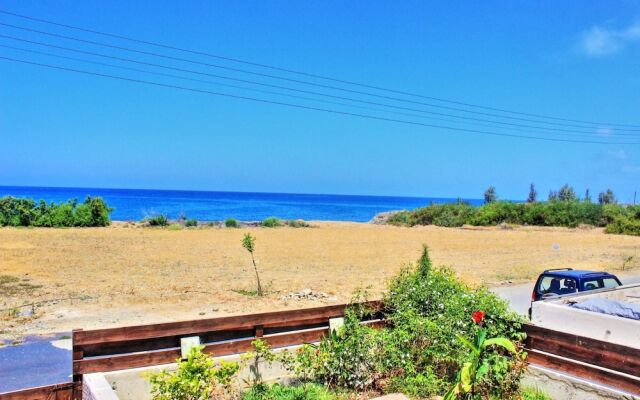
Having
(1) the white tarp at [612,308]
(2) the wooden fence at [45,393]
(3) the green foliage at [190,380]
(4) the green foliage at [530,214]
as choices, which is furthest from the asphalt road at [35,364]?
(4) the green foliage at [530,214]

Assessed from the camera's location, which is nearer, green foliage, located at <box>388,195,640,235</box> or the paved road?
the paved road

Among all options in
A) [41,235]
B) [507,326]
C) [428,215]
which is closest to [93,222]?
[41,235]

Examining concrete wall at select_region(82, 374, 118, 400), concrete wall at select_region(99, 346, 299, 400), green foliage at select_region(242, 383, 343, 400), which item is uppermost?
concrete wall at select_region(82, 374, 118, 400)

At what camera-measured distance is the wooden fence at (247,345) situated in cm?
580

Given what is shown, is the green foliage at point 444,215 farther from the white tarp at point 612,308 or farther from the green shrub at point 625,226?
the white tarp at point 612,308

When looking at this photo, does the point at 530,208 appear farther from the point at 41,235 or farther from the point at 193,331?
the point at 193,331

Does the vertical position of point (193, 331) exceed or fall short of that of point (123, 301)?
it exceeds it

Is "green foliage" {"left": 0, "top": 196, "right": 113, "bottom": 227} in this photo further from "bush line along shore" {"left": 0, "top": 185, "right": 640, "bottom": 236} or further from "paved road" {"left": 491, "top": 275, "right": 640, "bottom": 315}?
"paved road" {"left": 491, "top": 275, "right": 640, "bottom": 315}

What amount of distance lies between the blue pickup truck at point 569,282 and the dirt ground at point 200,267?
4.88 meters

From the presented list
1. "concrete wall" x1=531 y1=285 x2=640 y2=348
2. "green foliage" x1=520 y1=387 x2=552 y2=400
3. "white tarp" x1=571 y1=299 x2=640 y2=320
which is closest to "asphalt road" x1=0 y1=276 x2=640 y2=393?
"green foliage" x1=520 y1=387 x2=552 y2=400

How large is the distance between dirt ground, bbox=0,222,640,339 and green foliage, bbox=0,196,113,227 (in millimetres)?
4141

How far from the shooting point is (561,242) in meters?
37.1

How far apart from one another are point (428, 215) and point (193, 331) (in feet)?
179

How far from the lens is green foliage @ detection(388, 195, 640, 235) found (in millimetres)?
51906
